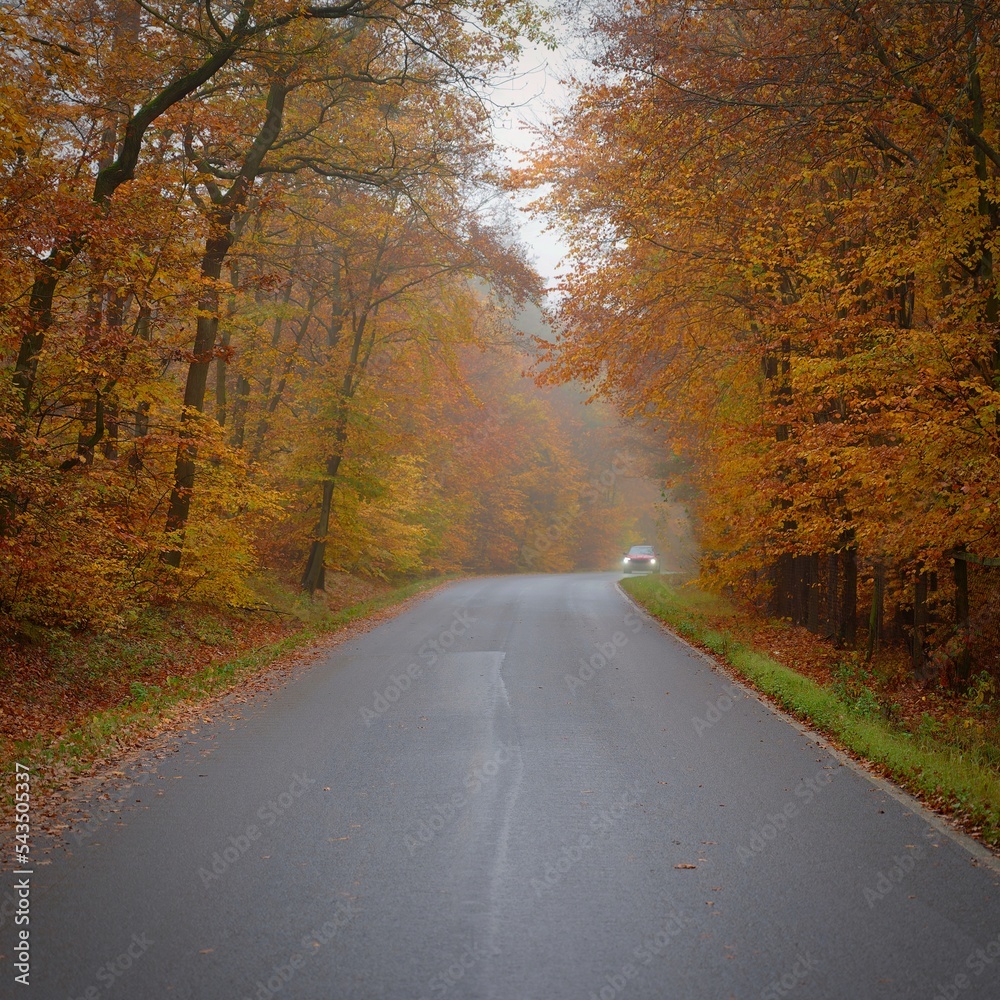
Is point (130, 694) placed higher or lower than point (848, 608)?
lower

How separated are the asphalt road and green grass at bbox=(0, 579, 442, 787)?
67 centimetres

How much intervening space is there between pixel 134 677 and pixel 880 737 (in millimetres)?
9361

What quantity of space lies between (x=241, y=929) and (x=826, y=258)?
10993 mm

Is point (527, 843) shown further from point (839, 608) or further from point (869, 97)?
point (839, 608)

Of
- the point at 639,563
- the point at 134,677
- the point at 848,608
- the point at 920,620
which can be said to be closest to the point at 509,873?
the point at 134,677

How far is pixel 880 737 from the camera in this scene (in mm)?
8539

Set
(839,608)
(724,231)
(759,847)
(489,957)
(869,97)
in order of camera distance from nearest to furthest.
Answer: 1. (489,957)
2. (759,847)
3. (869,97)
4. (724,231)
5. (839,608)

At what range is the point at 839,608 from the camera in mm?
16547

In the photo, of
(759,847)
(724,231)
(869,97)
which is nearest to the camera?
(759,847)

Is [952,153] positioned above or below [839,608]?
above

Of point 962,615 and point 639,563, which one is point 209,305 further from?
point 639,563

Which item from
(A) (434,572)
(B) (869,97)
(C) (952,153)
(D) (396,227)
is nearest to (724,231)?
(C) (952,153)

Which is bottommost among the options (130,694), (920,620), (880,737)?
(130,694)

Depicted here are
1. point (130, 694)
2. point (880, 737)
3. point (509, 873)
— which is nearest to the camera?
point (509, 873)
